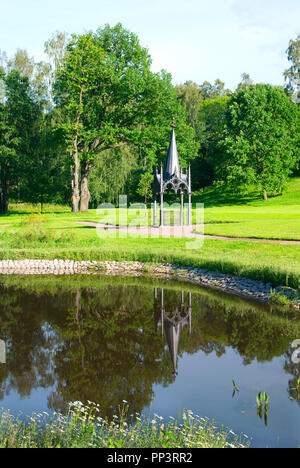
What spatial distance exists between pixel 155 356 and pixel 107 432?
105 inches

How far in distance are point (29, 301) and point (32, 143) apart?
122ft

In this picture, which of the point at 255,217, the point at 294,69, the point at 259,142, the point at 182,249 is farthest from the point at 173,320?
the point at 294,69

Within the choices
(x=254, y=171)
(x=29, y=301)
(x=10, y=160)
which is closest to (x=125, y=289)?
(x=29, y=301)

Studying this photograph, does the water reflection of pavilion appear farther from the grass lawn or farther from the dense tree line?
the dense tree line

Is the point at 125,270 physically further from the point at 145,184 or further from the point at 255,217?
the point at 145,184

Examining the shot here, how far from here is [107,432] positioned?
5348 mm

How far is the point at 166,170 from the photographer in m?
25.6

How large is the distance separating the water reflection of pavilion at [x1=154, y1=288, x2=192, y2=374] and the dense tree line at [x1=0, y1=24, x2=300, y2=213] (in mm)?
28603

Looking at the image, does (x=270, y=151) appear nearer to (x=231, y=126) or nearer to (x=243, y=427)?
(x=231, y=126)

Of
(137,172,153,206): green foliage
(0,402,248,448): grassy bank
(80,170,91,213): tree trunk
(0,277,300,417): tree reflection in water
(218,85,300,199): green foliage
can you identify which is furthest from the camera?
(137,172,153,206): green foliage

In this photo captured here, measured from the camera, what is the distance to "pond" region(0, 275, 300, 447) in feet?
20.2

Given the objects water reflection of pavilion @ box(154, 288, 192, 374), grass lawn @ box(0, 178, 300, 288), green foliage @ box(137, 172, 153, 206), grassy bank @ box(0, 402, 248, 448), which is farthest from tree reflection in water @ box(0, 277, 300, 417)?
green foliage @ box(137, 172, 153, 206)

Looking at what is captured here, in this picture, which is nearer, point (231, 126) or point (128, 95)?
point (128, 95)

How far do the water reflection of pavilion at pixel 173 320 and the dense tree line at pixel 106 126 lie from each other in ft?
93.8
